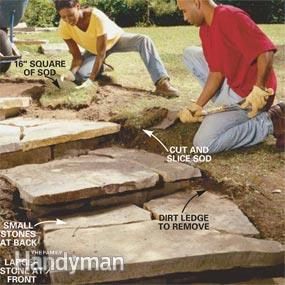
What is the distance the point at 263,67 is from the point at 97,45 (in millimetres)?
548

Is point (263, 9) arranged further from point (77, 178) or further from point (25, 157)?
point (25, 157)

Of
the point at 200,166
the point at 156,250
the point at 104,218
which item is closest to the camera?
the point at 156,250

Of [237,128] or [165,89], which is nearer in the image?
[237,128]

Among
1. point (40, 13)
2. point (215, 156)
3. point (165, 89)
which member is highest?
point (40, 13)

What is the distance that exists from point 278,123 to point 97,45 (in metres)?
0.61

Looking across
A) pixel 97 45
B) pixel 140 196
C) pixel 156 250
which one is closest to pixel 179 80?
pixel 97 45

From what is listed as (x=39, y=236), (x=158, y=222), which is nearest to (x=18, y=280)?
(x=39, y=236)

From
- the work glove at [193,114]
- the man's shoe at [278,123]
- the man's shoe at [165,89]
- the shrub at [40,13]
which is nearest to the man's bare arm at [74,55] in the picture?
the shrub at [40,13]

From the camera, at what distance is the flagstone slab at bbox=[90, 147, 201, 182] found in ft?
5.80

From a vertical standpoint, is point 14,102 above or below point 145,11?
below

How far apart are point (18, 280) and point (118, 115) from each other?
→ 682 millimetres

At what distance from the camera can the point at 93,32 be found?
204 cm

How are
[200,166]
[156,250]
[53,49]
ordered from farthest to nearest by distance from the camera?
[53,49] → [200,166] → [156,250]

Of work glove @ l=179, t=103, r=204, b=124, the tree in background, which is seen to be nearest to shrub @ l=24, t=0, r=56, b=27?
the tree in background
